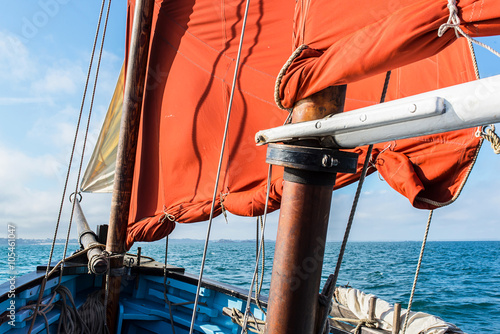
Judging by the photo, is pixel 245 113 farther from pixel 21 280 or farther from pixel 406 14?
pixel 21 280

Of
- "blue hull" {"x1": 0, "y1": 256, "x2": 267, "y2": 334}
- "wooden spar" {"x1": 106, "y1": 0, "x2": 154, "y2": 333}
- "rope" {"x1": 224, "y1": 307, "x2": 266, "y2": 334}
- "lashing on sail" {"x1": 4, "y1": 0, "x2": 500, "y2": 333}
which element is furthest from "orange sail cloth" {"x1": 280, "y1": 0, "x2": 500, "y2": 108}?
"wooden spar" {"x1": 106, "y1": 0, "x2": 154, "y2": 333}

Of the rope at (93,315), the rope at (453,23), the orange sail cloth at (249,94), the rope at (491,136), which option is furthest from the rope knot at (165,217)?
the rope at (453,23)

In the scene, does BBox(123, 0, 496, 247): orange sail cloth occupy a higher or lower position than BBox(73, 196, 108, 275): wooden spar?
higher

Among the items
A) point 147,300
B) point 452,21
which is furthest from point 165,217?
point 452,21

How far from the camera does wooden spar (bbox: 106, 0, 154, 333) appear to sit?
3469mm

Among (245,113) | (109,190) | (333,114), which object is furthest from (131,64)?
(333,114)

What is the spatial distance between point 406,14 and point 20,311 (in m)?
3.29

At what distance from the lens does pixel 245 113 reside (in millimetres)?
2947

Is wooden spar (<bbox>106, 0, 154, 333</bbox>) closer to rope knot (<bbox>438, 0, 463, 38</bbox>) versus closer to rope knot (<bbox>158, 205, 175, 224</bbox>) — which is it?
rope knot (<bbox>158, 205, 175, 224</bbox>)

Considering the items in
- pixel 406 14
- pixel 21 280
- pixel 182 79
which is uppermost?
pixel 182 79

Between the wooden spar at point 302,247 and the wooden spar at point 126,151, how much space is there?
2.50 meters

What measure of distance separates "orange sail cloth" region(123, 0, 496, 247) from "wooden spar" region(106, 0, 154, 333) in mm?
141

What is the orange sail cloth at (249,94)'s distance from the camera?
4.33 feet

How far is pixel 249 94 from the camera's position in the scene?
2898mm
